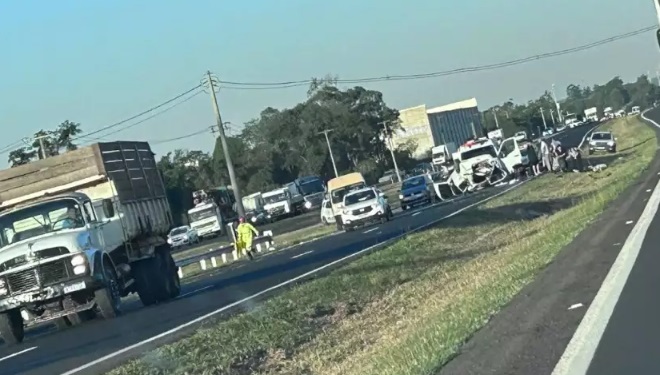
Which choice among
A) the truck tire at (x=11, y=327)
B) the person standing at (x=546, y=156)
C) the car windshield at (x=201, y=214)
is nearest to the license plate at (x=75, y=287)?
the truck tire at (x=11, y=327)

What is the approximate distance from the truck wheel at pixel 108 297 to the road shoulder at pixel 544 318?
9680 millimetres

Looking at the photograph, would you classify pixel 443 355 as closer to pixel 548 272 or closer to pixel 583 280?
pixel 583 280

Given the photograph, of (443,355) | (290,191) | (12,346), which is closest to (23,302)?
(12,346)

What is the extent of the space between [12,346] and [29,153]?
208 ft

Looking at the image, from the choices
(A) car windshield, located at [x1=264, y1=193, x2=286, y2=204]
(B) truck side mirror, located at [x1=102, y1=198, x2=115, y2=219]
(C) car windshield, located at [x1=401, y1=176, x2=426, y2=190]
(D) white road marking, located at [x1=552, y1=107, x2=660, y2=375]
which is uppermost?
(B) truck side mirror, located at [x1=102, y1=198, x2=115, y2=219]

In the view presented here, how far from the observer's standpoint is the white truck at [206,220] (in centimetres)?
8712

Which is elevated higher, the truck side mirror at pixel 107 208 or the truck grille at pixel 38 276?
the truck side mirror at pixel 107 208

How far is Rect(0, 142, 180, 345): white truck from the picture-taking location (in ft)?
76.0

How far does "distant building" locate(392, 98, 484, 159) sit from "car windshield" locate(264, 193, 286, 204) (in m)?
67.7

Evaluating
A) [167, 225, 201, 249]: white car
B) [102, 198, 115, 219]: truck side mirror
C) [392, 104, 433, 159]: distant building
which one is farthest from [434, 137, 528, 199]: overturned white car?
[392, 104, 433, 159]: distant building

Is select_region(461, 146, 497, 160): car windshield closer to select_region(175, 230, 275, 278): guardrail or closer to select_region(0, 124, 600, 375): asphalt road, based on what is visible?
select_region(175, 230, 275, 278): guardrail

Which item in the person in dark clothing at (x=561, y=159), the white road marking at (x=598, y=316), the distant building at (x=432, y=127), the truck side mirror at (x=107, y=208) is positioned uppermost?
the distant building at (x=432, y=127)

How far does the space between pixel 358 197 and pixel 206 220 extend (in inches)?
1527

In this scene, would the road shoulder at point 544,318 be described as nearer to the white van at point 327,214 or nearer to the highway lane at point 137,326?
the highway lane at point 137,326
